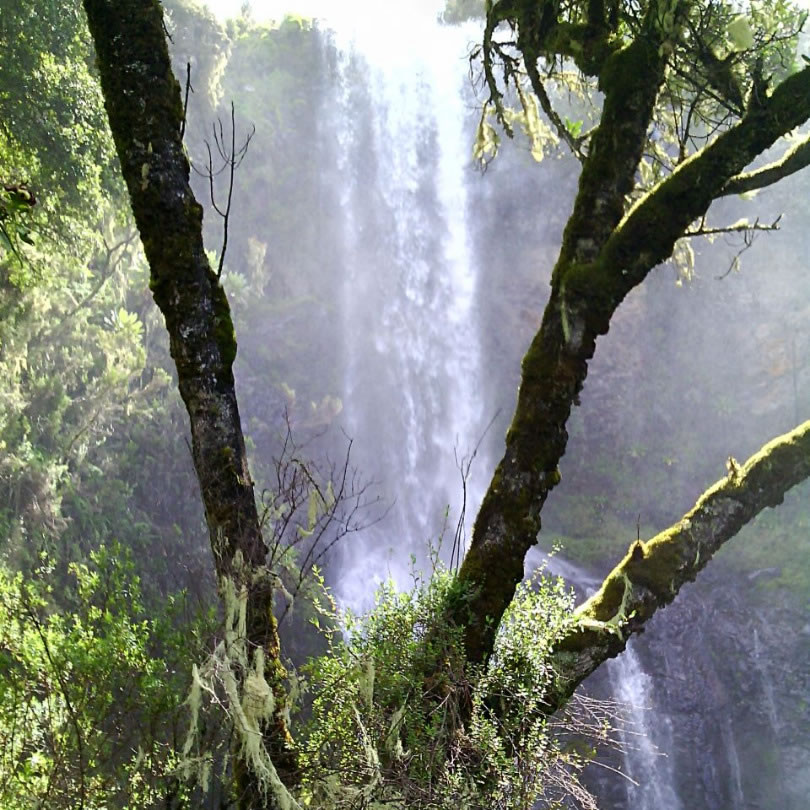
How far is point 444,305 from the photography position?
875 inches

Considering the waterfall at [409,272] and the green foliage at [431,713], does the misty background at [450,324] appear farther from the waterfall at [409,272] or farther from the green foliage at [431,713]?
the green foliage at [431,713]

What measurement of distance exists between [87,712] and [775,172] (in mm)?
4777

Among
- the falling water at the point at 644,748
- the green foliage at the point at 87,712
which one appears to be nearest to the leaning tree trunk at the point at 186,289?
the green foliage at the point at 87,712

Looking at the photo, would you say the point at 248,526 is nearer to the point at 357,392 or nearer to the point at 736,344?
the point at 357,392

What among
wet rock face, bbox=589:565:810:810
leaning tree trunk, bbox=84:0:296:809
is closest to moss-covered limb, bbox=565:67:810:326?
leaning tree trunk, bbox=84:0:296:809

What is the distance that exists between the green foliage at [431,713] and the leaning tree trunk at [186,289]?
0.30m

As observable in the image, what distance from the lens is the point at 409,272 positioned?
22.5 metres

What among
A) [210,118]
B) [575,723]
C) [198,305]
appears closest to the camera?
[198,305]

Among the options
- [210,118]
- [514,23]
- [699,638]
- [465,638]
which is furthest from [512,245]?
[465,638]

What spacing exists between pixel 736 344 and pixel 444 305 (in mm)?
8823

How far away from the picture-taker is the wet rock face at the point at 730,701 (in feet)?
47.0

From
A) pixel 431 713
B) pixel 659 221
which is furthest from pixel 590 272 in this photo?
pixel 431 713

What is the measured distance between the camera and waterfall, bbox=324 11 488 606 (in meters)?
20.6

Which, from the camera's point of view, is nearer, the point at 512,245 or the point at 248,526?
the point at 248,526
